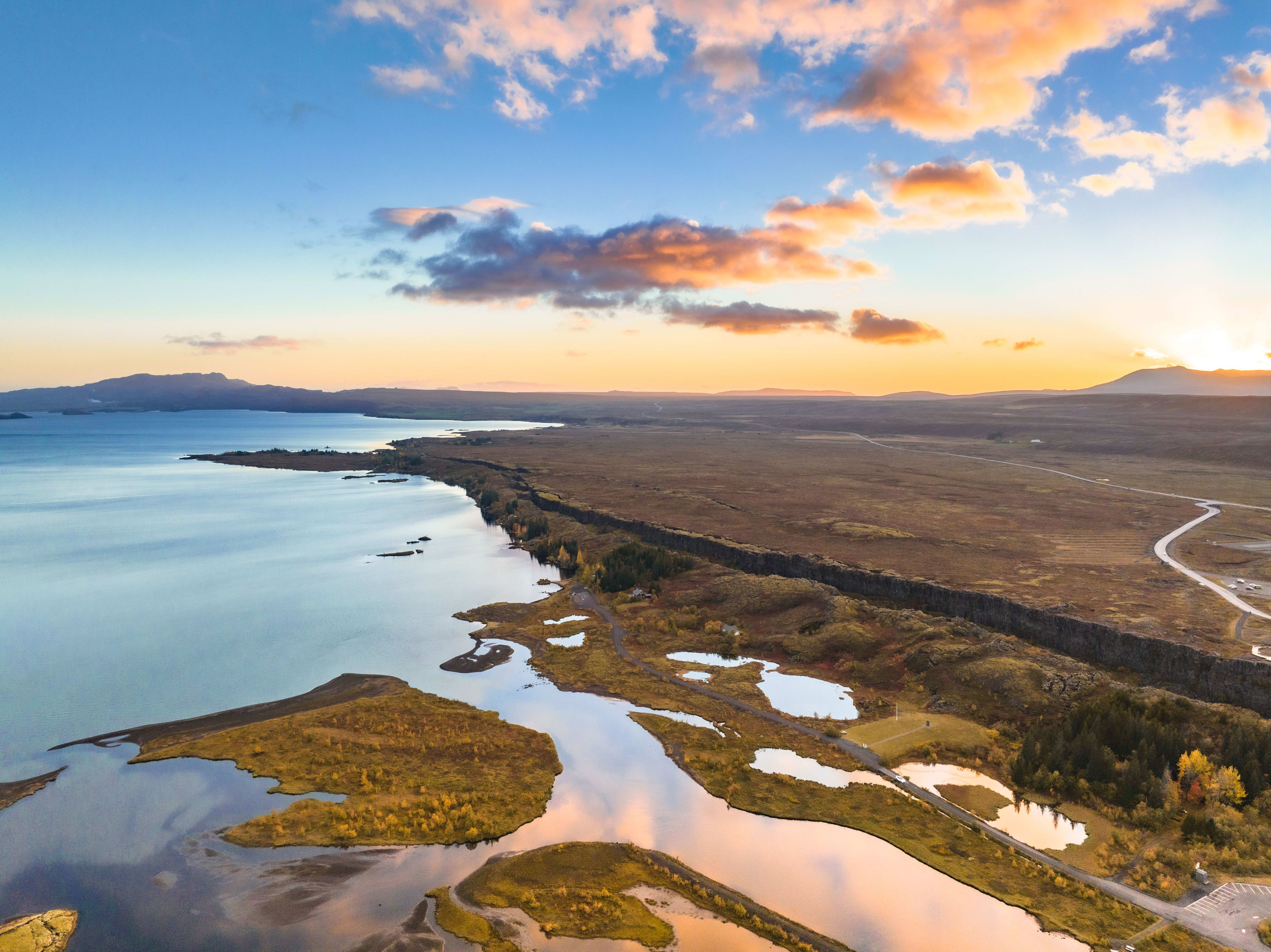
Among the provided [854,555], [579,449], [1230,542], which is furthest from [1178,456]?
[579,449]

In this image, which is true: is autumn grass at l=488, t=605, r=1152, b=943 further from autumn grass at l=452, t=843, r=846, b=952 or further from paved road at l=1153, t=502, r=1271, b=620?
paved road at l=1153, t=502, r=1271, b=620

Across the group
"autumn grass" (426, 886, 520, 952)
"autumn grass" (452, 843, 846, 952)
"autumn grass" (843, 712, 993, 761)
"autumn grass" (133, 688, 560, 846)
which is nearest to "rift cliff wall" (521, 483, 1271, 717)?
"autumn grass" (843, 712, 993, 761)

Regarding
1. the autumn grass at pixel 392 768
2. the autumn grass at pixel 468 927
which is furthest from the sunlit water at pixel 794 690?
the autumn grass at pixel 468 927

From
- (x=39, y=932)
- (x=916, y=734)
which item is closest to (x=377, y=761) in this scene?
(x=39, y=932)

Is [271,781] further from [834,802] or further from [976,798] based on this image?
[976,798]

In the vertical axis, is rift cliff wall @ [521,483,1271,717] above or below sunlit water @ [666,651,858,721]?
above

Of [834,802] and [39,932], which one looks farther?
[834,802]

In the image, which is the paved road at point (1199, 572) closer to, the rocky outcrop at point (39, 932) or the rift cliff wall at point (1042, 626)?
the rift cliff wall at point (1042, 626)
